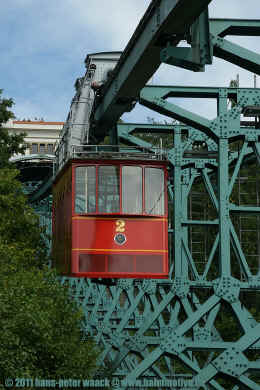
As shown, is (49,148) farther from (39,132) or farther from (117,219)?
(117,219)

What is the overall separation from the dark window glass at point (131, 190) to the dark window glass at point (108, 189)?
0.16 meters

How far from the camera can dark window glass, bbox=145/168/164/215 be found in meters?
18.7

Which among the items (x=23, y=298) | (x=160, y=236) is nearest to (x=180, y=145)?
(x=160, y=236)

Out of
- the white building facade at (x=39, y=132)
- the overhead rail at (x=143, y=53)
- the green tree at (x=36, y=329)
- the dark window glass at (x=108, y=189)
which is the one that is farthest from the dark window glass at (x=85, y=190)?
the white building facade at (x=39, y=132)

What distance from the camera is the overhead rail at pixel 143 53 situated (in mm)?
14359

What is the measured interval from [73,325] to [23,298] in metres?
4.81

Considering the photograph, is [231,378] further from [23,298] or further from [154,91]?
[154,91]

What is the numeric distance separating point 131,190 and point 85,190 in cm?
105

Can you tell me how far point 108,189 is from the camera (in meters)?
18.7

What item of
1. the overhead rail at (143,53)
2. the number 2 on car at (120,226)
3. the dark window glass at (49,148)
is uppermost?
the dark window glass at (49,148)

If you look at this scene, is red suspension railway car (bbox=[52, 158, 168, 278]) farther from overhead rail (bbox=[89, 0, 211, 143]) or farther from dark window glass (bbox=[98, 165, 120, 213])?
overhead rail (bbox=[89, 0, 211, 143])

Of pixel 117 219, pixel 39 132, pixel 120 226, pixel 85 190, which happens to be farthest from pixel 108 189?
pixel 39 132

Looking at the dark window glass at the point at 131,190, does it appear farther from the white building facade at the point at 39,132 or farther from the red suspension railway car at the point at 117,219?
the white building facade at the point at 39,132

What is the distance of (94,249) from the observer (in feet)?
60.5
